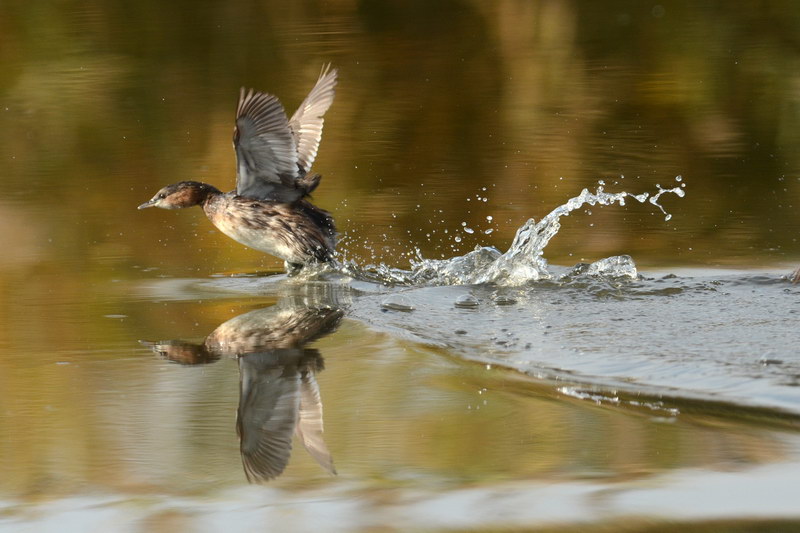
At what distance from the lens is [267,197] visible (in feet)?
24.9

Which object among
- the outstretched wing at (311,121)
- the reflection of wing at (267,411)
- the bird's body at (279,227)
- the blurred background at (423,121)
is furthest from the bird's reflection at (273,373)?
the outstretched wing at (311,121)

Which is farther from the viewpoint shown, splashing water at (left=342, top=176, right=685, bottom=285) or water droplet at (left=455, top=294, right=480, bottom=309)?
splashing water at (left=342, top=176, right=685, bottom=285)

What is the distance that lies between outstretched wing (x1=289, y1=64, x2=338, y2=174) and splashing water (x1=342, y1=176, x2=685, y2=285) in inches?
41.4

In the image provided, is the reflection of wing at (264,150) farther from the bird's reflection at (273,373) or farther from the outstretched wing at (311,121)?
the bird's reflection at (273,373)

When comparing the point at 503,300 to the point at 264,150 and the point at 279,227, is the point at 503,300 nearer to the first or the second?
the point at 279,227

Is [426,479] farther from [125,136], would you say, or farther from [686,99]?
[686,99]

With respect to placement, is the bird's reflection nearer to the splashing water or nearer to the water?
the water

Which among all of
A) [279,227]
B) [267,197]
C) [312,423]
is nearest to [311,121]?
[267,197]

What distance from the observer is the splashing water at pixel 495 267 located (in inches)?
253

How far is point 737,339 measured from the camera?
5008mm

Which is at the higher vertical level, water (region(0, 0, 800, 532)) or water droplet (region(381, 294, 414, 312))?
water (region(0, 0, 800, 532))

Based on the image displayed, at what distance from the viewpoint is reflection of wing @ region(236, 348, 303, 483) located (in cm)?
372

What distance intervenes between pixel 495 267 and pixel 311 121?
2.03 meters

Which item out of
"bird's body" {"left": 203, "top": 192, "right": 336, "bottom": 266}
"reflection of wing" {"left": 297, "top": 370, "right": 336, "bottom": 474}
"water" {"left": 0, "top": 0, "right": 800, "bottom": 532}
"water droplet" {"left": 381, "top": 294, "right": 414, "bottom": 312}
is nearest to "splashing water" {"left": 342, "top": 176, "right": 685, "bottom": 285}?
"water" {"left": 0, "top": 0, "right": 800, "bottom": 532}
